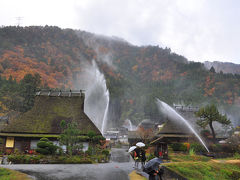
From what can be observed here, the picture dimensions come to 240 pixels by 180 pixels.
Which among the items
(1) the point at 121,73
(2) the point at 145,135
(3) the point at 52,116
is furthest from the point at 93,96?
(3) the point at 52,116

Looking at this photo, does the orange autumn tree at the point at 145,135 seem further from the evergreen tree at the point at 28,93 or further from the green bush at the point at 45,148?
the green bush at the point at 45,148

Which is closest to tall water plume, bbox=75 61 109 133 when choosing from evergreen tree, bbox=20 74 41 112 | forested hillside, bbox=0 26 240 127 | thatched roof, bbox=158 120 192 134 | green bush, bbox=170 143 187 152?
forested hillside, bbox=0 26 240 127

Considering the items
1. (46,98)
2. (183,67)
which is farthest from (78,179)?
(183,67)

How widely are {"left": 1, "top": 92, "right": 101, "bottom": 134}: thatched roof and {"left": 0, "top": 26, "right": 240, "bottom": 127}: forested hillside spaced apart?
115 feet

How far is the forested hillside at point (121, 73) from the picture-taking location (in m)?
90.7

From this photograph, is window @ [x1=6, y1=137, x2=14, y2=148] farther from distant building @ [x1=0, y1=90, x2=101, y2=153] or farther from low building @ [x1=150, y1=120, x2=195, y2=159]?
low building @ [x1=150, y1=120, x2=195, y2=159]

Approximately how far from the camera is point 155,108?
A: 9975cm

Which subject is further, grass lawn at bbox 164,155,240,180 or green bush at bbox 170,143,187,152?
green bush at bbox 170,143,187,152

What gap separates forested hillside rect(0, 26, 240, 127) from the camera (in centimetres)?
9069

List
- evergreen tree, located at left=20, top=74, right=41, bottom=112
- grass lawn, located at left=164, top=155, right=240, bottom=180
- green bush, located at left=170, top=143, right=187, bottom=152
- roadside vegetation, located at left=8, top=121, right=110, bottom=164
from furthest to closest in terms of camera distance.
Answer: evergreen tree, located at left=20, top=74, right=41, bottom=112 < green bush, located at left=170, top=143, right=187, bottom=152 < roadside vegetation, located at left=8, top=121, right=110, bottom=164 < grass lawn, located at left=164, top=155, right=240, bottom=180

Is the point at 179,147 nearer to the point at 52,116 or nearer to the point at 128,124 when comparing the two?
the point at 52,116

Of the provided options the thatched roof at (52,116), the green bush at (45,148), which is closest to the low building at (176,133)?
the thatched roof at (52,116)

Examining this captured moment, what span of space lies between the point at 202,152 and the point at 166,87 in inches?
3449

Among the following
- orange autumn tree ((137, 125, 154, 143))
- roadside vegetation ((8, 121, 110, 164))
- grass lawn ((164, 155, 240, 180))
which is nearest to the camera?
grass lawn ((164, 155, 240, 180))
